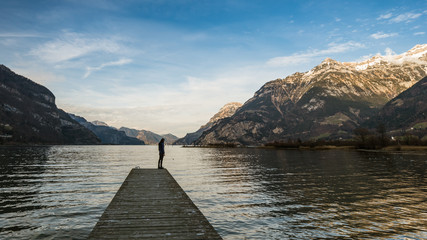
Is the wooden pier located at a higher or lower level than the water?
higher

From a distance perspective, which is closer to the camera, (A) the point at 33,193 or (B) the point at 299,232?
(B) the point at 299,232

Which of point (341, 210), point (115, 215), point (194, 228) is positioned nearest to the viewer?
point (194, 228)

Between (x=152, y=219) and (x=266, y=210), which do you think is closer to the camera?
(x=152, y=219)

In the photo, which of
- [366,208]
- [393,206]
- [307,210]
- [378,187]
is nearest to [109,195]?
[307,210]

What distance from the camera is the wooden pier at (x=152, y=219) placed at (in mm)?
11898

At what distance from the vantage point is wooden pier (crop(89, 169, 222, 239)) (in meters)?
11.9

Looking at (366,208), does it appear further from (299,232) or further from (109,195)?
(109,195)

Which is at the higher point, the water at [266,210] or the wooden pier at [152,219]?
the wooden pier at [152,219]

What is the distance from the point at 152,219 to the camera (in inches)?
567

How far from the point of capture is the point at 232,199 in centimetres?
2617

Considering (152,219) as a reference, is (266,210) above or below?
below

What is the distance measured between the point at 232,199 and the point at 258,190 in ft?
20.5

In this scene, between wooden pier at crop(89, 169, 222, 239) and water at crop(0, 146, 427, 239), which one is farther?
water at crop(0, 146, 427, 239)

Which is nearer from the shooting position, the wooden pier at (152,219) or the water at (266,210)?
the wooden pier at (152,219)
